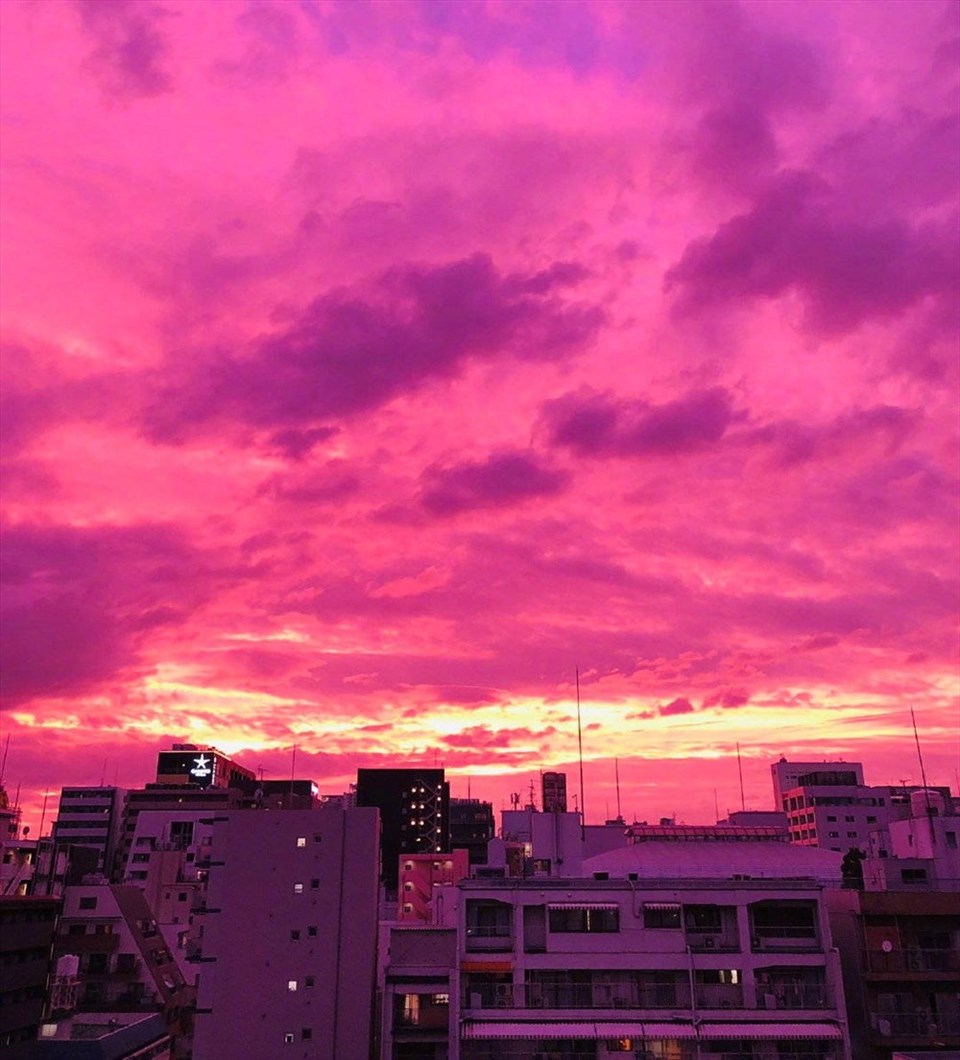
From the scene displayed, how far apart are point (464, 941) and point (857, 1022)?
25607 mm

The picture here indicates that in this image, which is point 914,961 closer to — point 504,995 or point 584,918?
point 584,918

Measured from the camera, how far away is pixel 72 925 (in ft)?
236

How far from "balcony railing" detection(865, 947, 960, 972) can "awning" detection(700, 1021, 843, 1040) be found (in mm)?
4701

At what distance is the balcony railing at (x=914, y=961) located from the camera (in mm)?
54125

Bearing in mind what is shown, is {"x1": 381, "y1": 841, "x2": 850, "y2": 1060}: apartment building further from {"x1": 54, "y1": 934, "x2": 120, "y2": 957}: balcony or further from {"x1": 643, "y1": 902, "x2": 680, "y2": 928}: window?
{"x1": 54, "y1": 934, "x2": 120, "y2": 957}: balcony

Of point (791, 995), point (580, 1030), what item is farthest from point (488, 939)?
point (791, 995)

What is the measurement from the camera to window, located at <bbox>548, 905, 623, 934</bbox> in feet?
186

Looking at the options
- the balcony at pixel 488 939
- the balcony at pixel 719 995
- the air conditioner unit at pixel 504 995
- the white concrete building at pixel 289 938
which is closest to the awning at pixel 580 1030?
the air conditioner unit at pixel 504 995

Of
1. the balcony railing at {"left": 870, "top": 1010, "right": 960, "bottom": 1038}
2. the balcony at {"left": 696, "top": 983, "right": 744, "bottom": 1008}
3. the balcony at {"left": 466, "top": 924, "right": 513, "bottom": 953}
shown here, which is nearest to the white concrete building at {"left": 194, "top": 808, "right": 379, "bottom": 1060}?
the balcony at {"left": 466, "top": 924, "right": 513, "bottom": 953}

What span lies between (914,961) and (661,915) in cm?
1534

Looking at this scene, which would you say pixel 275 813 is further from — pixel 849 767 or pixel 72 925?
pixel 849 767

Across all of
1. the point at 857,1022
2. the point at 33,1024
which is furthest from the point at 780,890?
the point at 33,1024

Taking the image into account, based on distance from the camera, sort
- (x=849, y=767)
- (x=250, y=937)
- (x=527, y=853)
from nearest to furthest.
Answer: (x=250, y=937) < (x=527, y=853) < (x=849, y=767)

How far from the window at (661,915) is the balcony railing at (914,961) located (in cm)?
1179
